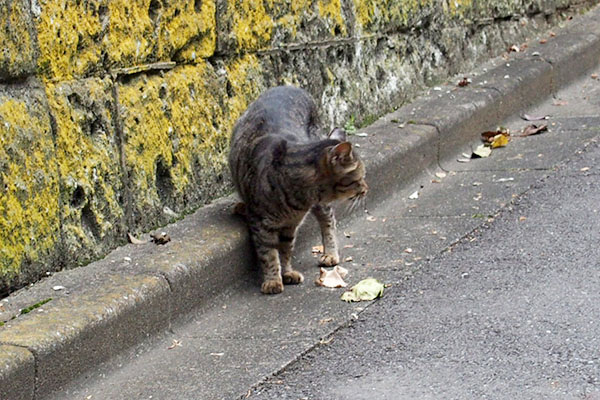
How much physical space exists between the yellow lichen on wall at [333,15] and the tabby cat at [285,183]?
4.41 feet

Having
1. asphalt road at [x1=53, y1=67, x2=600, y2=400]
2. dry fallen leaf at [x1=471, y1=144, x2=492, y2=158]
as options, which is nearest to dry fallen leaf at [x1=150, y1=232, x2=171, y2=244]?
asphalt road at [x1=53, y1=67, x2=600, y2=400]

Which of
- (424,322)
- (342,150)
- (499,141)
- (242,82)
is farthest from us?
(499,141)

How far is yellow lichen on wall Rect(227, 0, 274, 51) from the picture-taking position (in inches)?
206

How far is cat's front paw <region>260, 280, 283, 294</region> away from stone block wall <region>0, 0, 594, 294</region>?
598 mm

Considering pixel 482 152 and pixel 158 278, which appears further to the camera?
pixel 482 152

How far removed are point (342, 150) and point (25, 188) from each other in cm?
133

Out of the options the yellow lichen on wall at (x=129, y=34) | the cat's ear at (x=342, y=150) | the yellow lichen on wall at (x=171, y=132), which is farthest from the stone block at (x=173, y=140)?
the cat's ear at (x=342, y=150)

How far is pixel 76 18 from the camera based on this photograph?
13.6ft

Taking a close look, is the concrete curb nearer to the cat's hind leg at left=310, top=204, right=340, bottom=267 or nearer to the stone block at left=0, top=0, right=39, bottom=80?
the cat's hind leg at left=310, top=204, right=340, bottom=267

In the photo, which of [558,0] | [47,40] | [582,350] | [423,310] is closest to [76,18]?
[47,40]

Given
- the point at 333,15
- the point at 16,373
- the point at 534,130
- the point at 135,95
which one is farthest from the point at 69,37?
the point at 534,130

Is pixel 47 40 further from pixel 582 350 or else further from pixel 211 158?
pixel 582 350

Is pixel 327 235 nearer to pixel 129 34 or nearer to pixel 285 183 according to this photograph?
pixel 285 183

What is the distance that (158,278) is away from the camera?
4.02 m
